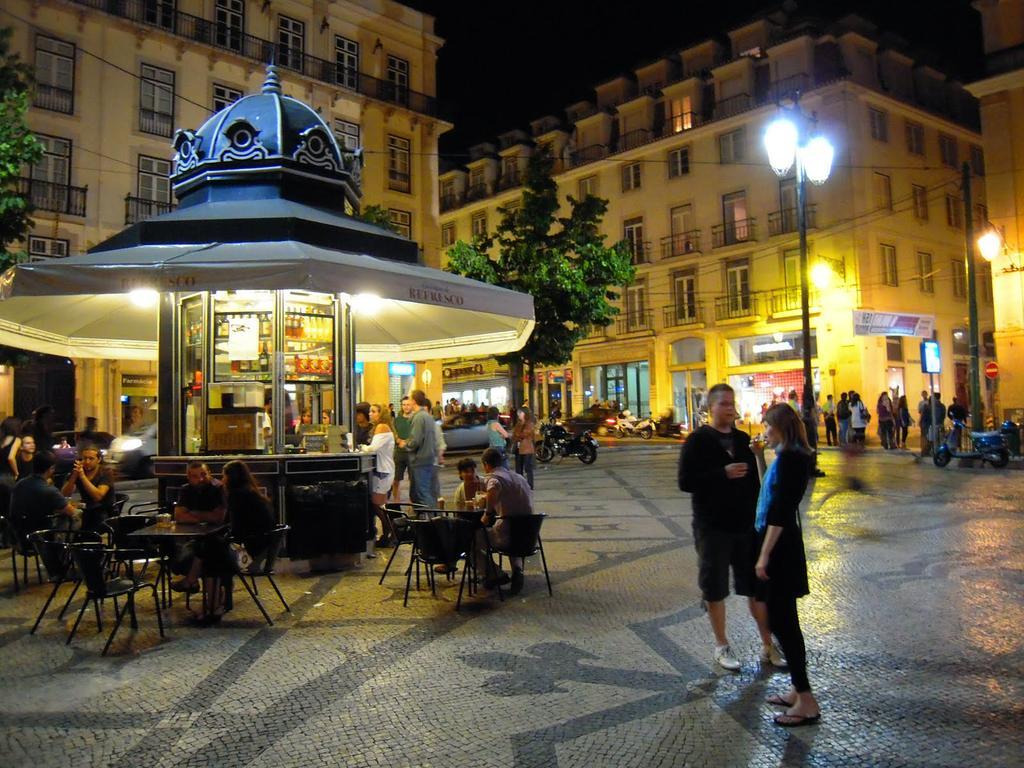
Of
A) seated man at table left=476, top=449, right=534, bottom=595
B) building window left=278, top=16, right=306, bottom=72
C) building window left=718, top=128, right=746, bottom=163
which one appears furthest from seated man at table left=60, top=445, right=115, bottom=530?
building window left=718, top=128, right=746, bottom=163

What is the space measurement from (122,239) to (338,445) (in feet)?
10.2

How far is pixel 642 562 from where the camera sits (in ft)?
26.3

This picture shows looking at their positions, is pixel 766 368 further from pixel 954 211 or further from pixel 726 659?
pixel 726 659

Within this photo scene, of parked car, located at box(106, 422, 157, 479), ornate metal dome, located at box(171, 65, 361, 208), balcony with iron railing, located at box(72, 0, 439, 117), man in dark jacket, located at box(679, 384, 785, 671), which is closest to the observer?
man in dark jacket, located at box(679, 384, 785, 671)

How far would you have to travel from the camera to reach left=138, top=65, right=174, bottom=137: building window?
25.9 m

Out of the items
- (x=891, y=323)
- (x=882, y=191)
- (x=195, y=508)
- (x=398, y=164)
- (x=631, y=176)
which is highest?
(x=631, y=176)

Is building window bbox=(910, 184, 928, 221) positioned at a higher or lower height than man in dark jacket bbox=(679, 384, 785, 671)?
higher

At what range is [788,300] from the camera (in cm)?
3262

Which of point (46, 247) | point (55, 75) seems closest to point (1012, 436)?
point (46, 247)

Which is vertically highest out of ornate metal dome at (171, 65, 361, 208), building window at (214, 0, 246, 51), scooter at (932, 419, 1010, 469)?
building window at (214, 0, 246, 51)

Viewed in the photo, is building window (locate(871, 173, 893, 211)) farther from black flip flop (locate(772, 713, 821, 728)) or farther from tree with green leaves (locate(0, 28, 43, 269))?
black flip flop (locate(772, 713, 821, 728))

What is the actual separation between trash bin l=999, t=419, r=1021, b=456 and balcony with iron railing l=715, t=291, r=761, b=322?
1624 cm

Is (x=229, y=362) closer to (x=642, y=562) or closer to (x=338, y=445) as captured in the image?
(x=338, y=445)

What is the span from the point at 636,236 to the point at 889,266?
12.4 meters
